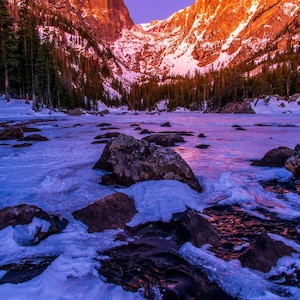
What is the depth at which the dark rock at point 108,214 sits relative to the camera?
15.2ft

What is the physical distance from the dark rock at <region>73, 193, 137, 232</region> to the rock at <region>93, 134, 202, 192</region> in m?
1.68

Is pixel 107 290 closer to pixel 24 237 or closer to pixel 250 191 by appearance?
pixel 24 237

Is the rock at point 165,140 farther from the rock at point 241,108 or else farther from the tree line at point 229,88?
the tree line at point 229,88

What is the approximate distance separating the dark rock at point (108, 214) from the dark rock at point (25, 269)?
1.03m

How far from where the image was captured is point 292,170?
759 cm

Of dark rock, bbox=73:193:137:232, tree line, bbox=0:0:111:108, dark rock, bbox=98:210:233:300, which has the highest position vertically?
tree line, bbox=0:0:111:108

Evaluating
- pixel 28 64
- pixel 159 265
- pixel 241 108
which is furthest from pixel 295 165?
pixel 241 108

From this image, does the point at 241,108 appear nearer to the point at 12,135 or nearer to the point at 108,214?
the point at 12,135

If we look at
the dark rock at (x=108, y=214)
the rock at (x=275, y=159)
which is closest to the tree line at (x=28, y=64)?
the rock at (x=275, y=159)

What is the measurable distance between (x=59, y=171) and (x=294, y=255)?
22.7 feet

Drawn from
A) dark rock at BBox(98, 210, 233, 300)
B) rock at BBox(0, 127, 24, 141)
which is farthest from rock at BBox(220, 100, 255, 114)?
dark rock at BBox(98, 210, 233, 300)

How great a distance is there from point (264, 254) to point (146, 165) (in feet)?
13.5

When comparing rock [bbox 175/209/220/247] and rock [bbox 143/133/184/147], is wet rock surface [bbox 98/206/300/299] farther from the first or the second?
rock [bbox 143/133/184/147]

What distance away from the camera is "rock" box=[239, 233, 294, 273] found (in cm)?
335
